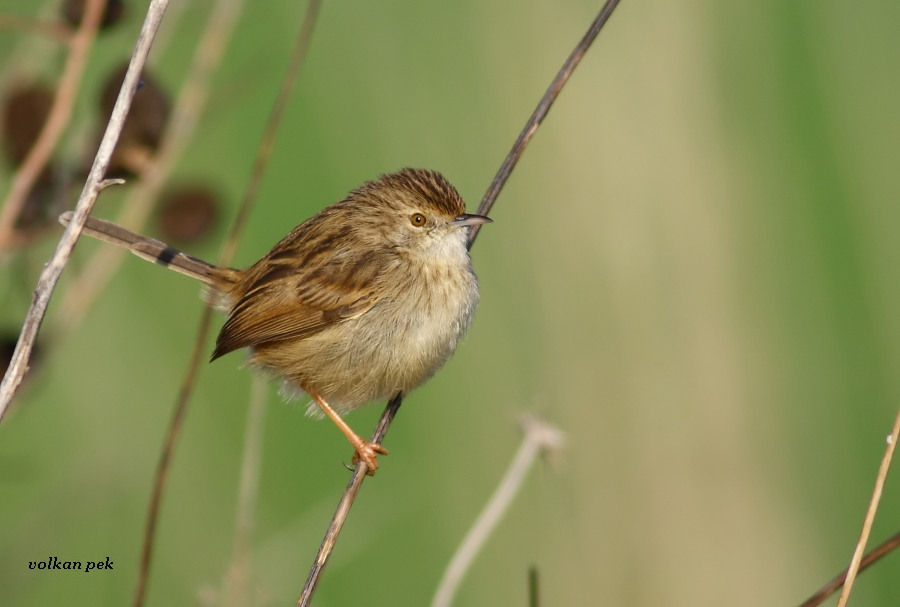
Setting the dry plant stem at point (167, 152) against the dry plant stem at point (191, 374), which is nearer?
the dry plant stem at point (191, 374)

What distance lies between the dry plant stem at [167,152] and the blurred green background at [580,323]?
1012 mm

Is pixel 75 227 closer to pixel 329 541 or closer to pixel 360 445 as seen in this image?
pixel 329 541

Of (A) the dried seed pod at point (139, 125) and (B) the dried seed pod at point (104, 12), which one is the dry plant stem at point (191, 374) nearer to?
(A) the dried seed pod at point (139, 125)

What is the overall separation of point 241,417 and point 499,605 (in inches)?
62.3

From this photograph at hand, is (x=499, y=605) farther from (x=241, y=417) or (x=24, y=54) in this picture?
(x=24, y=54)

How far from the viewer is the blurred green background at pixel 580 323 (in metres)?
4.86

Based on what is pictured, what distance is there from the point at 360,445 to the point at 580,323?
6.95 feet

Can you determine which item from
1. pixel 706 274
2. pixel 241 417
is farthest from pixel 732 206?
pixel 241 417

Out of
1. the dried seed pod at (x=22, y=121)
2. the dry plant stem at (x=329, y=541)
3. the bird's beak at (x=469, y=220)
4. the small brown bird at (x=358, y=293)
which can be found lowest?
the dry plant stem at (x=329, y=541)

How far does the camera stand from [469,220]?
366cm

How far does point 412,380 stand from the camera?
141 inches

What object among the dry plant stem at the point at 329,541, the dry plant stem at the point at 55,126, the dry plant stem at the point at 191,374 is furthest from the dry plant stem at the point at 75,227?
the dry plant stem at the point at 329,541

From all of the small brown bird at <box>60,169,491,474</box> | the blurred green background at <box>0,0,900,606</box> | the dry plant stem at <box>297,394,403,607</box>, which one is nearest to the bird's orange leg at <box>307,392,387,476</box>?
the small brown bird at <box>60,169,491,474</box>

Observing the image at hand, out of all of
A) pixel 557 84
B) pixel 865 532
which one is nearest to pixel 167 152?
pixel 557 84
